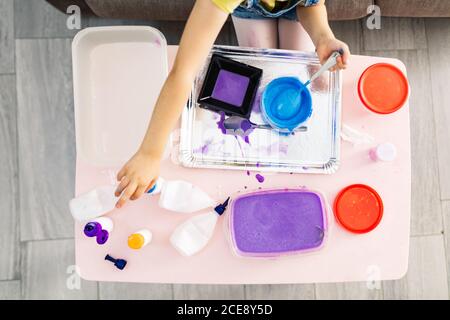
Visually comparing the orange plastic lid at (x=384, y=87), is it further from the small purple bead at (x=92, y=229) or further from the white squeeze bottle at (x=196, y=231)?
the small purple bead at (x=92, y=229)

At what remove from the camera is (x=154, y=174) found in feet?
2.39

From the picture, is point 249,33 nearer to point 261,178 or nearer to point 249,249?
point 261,178

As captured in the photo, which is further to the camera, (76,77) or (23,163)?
(23,163)

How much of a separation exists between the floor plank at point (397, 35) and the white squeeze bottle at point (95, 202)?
946mm

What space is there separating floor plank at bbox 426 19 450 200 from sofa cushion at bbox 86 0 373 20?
42 centimetres

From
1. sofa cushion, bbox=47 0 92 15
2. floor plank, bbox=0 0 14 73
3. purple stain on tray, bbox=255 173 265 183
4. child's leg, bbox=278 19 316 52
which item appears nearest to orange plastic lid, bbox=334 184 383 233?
purple stain on tray, bbox=255 173 265 183

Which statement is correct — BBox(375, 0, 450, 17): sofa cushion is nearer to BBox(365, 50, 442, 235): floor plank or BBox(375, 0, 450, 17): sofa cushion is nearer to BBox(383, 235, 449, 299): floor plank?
BBox(365, 50, 442, 235): floor plank

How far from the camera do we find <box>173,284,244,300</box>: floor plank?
1302 millimetres

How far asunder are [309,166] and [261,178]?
11cm

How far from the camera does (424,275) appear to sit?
1.36 metres

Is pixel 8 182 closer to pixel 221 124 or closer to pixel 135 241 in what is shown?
pixel 135 241

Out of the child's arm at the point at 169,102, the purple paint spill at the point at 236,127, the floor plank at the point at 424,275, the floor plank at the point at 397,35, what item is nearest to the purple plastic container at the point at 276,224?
the purple paint spill at the point at 236,127

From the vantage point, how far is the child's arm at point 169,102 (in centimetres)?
71
